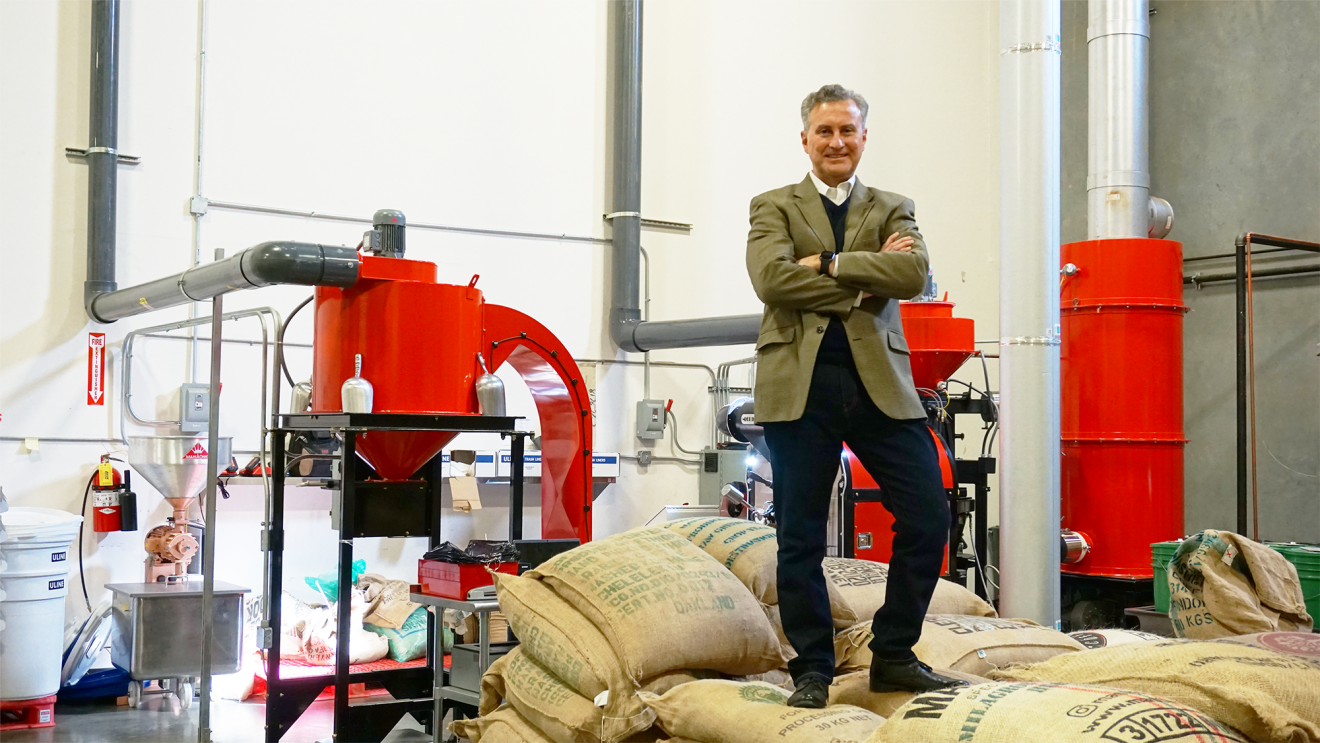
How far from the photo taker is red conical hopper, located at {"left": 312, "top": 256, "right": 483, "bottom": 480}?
377 centimetres

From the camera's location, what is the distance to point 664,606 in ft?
9.45

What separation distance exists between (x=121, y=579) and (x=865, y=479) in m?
3.63

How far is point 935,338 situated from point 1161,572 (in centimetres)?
139

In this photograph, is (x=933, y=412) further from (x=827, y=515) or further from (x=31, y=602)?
(x=31, y=602)

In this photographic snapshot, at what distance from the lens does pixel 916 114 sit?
808cm

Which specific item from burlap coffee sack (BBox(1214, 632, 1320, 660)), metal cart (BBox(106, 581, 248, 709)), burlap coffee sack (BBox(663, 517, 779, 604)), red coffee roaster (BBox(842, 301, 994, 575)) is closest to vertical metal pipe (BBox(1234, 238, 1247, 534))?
red coffee roaster (BBox(842, 301, 994, 575))

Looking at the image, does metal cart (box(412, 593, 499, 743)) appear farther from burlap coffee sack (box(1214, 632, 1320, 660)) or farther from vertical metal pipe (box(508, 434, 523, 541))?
burlap coffee sack (box(1214, 632, 1320, 660))

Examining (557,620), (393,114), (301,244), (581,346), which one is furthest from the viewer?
(581,346)

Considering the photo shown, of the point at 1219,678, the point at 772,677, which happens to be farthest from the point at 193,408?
the point at 1219,678

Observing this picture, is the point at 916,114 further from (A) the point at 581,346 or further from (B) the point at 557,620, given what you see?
(B) the point at 557,620

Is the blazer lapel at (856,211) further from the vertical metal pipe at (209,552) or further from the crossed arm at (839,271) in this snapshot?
the vertical metal pipe at (209,552)

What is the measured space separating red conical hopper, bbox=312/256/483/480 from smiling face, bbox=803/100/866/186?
1.60m

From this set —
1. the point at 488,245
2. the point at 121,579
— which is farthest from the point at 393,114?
the point at 121,579

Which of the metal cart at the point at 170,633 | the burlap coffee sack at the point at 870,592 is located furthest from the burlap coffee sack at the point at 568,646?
the metal cart at the point at 170,633
